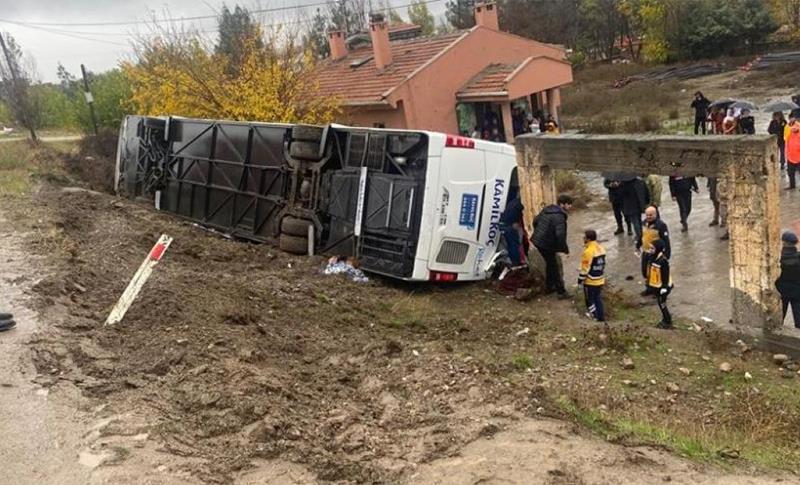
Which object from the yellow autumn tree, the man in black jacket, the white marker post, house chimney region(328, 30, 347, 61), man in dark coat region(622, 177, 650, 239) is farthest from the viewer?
house chimney region(328, 30, 347, 61)

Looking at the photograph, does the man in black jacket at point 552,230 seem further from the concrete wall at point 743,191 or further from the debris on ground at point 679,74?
A: the debris on ground at point 679,74

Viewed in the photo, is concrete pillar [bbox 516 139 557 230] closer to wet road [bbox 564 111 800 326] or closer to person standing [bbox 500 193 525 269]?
person standing [bbox 500 193 525 269]

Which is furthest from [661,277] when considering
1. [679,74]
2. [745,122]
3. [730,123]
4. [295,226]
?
[679,74]

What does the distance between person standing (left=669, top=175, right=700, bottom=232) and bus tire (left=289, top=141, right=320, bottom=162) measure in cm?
587

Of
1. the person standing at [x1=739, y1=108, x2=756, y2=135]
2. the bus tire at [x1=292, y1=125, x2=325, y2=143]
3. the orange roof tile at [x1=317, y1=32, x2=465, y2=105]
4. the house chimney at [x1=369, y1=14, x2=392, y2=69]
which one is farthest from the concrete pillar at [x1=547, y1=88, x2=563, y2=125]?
the bus tire at [x1=292, y1=125, x2=325, y2=143]

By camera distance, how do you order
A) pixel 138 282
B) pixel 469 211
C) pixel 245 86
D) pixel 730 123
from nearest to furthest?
pixel 138 282, pixel 469 211, pixel 730 123, pixel 245 86

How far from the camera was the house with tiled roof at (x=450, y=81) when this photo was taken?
65.1ft

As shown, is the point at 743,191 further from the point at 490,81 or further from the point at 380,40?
the point at 380,40

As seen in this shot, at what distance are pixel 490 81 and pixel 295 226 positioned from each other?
1178 centimetres

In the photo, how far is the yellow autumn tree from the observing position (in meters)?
17.6

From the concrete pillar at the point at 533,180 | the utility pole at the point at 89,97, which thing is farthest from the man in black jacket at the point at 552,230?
the utility pole at the point at 89,97

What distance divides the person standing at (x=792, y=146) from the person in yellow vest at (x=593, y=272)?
6386 millimetres

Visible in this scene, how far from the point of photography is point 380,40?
70.1 ft

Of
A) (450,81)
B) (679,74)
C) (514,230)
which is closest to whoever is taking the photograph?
(514,230)
